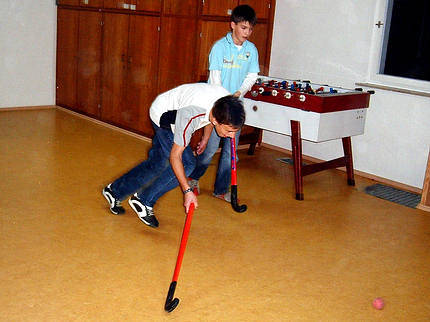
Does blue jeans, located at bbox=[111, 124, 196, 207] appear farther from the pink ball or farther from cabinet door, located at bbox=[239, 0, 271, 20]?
cabinet door, located at bbox=[239, 0, 271, 20]

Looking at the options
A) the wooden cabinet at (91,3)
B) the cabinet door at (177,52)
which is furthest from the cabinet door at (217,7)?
the wooden cabinet at (91,3)

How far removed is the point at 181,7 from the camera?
5000mm

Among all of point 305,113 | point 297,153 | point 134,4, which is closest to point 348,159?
point 297,153

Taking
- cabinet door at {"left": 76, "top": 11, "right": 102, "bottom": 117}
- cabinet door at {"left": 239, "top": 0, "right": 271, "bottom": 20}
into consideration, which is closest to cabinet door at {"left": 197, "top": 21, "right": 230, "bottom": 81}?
cabinet door at {"left": 239, "top": 0, "right": 271, "bottom": 20}

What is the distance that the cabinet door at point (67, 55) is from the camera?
6.42 meters

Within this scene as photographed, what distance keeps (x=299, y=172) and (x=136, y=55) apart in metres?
2.42

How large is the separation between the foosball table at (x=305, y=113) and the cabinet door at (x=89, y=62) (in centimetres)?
246

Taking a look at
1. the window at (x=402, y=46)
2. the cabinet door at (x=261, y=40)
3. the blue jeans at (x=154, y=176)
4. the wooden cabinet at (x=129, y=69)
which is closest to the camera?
the blue jeans at (x=154, y=176)

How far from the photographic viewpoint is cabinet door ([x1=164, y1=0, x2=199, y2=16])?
489 cm

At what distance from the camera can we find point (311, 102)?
12.7ft

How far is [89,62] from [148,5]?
130 centimetres

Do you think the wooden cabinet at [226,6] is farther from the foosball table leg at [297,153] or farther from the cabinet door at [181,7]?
the foosball table leg at [297,153]

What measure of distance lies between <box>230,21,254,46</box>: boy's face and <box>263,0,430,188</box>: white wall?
1529mm

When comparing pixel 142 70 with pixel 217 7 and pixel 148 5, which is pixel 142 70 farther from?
pixel 217 7
